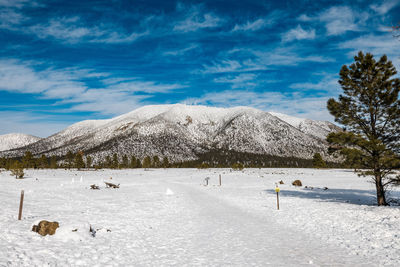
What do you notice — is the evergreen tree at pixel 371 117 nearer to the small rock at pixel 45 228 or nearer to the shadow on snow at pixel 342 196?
the shadow on snow at pixel 342 196

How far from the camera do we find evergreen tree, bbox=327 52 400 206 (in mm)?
17312

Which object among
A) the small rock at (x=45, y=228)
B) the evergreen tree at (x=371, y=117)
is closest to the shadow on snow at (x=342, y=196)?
the evergreen tree at (x=371, y=117)

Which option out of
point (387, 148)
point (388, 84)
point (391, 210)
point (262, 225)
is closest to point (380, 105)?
point (388, 84)

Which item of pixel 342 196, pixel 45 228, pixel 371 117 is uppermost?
pixel 371 117

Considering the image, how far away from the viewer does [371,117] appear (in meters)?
18.6

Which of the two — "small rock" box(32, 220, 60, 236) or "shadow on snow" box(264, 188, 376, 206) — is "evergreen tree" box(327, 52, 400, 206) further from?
"small rock" box(32, 220, 60, 236)

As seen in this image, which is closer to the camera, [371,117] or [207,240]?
[207,240]

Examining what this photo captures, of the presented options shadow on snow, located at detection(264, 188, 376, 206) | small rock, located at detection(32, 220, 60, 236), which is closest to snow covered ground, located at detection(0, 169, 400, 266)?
small rock, located at detection(32, 220, 60, 236)

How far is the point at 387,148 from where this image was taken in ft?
59.2

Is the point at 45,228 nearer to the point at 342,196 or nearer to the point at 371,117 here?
the point at 371,117

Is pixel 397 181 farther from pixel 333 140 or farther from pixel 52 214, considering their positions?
pixel 52 214

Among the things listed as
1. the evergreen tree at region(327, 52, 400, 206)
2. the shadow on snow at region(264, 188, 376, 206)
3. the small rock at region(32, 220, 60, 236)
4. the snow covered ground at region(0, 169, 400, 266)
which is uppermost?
the evergreen tree at region(327, 52, 400, 206)

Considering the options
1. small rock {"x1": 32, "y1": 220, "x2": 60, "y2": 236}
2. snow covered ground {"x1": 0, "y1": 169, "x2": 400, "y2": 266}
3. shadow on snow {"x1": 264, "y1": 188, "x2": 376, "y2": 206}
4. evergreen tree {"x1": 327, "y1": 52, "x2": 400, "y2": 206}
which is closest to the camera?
snow covered ground {"x1": 0, "y1": 169, "x2": 400, "y2": 266}

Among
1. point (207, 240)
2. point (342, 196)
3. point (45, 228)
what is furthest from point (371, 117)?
point (45, 228)
